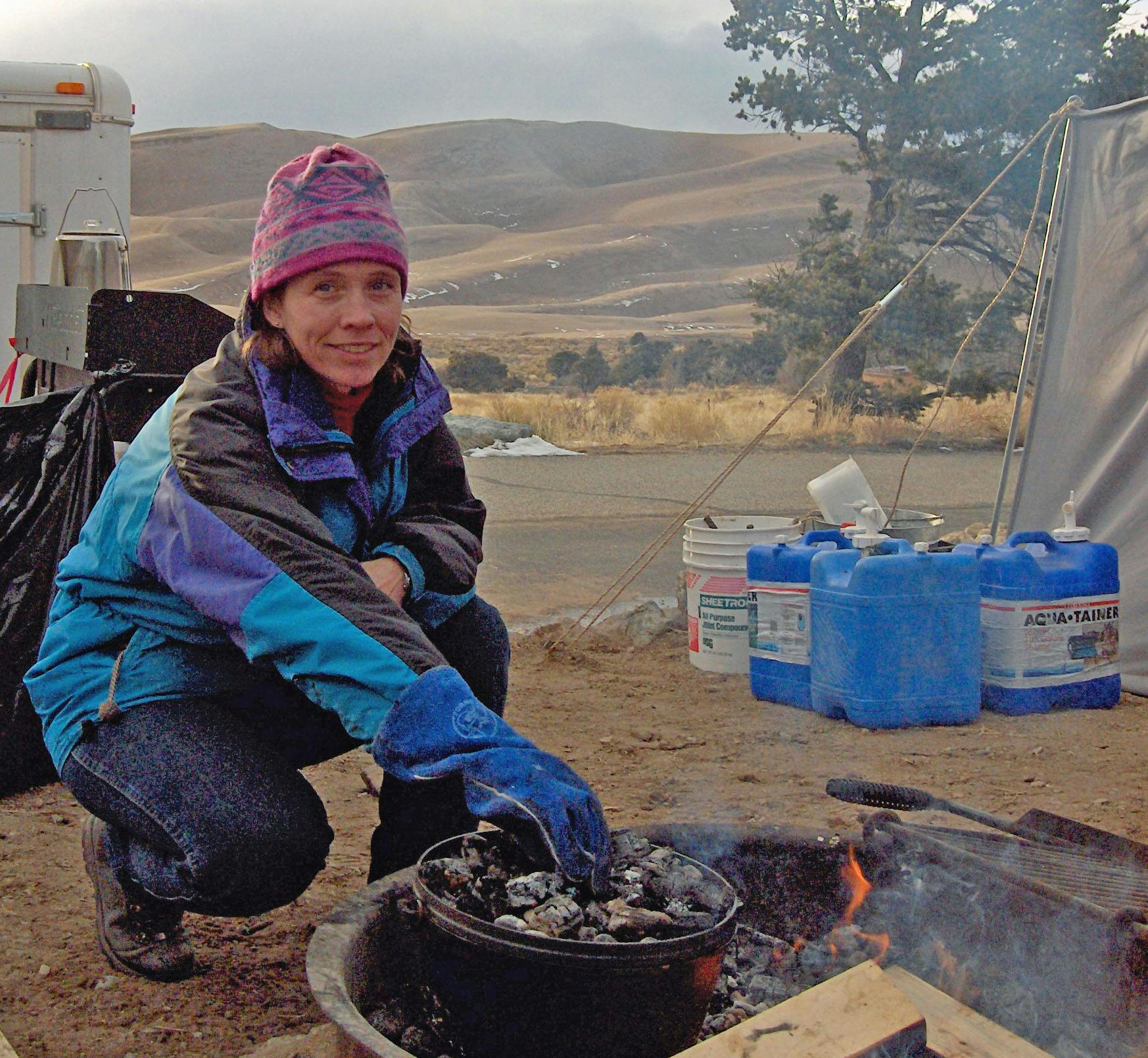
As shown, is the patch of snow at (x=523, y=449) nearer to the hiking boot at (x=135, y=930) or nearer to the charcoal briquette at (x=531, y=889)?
the hiking boot at (x=135, y=930)

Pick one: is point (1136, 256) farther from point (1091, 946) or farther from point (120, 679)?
point (120, 679)

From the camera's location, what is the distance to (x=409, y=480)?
7.96ft

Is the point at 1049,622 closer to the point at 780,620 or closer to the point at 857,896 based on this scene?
the point at 780,620

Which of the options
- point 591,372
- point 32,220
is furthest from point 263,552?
point 591,372

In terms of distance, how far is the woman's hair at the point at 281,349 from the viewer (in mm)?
2074

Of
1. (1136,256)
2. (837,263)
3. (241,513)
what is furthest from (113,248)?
(837,263)

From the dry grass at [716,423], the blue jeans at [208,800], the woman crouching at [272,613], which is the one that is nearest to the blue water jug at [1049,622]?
the woman crouching at [272,613]

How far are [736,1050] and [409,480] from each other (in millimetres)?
1279

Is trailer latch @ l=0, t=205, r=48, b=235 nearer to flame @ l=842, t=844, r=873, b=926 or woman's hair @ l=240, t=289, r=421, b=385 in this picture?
woman's hair @ l=240, t=289, r=421, b=385

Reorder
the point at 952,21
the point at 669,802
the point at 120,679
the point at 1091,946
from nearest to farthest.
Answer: the point at 1091,946 → the point at 120,679 → the point at 669,802 → the point at 952,21

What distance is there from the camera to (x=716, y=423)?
60.1ft

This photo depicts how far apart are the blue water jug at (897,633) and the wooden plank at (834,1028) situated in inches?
98.1

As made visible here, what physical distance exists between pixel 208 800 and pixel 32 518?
1.64 m

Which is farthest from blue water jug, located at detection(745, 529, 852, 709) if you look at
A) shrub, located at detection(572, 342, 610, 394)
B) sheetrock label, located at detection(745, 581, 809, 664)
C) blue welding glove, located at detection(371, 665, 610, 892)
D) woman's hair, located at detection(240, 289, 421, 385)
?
shrub, located at detection(572, 342, 610, 394)
